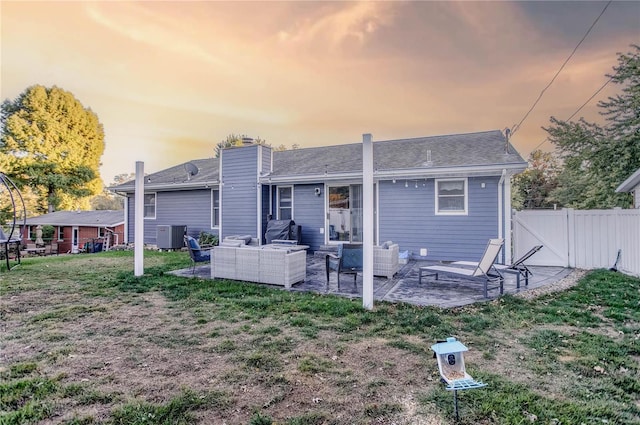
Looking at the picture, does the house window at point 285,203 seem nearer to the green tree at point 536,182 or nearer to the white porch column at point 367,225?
the white porch column at point 367,225

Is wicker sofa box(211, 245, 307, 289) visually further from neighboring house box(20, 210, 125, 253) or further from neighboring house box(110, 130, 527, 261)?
neighboring house box(20, 210, 125, 253)

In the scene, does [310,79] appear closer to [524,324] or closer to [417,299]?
[417,299]

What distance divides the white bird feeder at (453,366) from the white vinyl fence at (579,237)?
25.2 ft

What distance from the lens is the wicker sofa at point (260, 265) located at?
19.3 ft

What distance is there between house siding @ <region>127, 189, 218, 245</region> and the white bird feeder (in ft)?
35.3

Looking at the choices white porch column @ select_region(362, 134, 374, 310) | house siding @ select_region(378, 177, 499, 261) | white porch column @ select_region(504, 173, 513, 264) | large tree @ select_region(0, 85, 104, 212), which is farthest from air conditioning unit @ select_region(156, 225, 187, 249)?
large tree @ select_region(0, 85, 104, 212)

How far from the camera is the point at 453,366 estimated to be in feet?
7.13

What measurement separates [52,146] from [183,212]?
61.8ft

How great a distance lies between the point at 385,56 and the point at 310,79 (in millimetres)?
2801

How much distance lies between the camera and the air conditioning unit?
466 inches

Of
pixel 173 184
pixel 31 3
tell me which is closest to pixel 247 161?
pixel 173 184

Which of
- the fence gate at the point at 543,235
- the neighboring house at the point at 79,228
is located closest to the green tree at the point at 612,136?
the fence gate at the point at 543,235

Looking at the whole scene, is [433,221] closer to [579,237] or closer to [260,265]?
[579,237]

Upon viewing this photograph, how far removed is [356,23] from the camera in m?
8.66
